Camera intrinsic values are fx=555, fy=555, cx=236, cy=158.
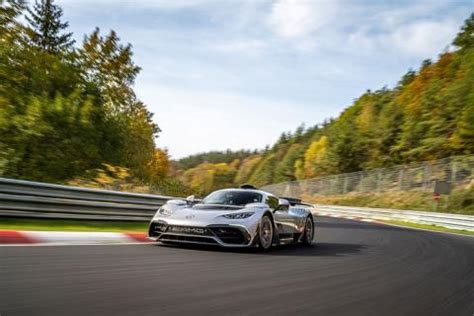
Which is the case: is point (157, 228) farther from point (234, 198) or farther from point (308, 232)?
point (308, 232)

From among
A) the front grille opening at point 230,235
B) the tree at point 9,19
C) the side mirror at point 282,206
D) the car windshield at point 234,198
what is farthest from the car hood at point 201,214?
the tree at point 9,19

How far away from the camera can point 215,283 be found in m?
5.21

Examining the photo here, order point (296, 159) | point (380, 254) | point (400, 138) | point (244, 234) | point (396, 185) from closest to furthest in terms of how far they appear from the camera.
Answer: point (244, 234) → point (380, 254) → point (396, 185) → point (400, 138) → point (296, 159)

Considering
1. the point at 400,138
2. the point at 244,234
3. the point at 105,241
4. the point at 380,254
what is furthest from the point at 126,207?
the point at 400,138

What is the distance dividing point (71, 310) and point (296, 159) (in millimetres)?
97963

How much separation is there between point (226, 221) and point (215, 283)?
308cm

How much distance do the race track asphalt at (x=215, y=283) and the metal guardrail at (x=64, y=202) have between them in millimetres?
2604

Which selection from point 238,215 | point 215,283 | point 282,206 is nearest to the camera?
point 215,283

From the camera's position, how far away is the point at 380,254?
959cm

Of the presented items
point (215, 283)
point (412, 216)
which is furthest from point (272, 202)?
point (412, 216)

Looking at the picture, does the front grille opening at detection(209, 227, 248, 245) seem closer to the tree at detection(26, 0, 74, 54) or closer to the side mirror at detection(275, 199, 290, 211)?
the side mirror at detection(275, 199, 290, 211)

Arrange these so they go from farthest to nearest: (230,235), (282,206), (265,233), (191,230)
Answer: (282,206) → (265,233) → (230,235) → (191,230)

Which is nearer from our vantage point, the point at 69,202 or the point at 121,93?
the point at 69,202

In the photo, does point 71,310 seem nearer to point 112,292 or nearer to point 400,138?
point 112,292
